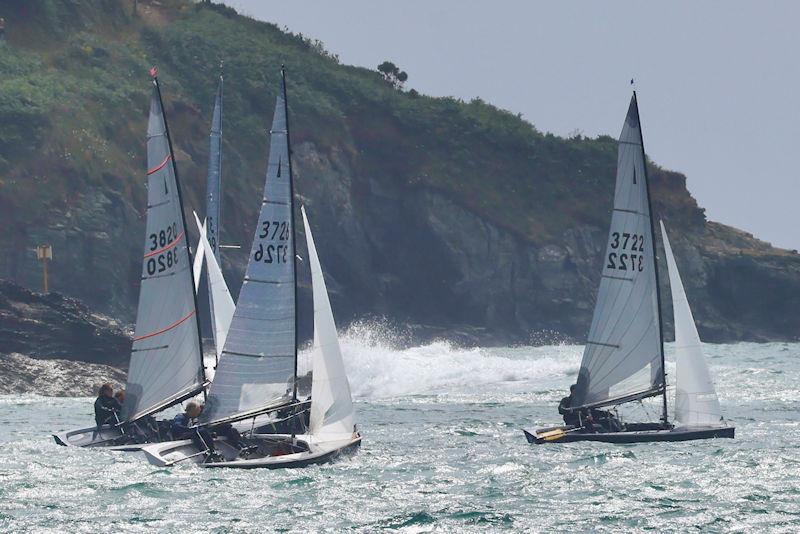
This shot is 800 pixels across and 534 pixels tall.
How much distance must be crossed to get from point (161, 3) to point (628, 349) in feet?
266

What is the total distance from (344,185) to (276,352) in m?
66.7

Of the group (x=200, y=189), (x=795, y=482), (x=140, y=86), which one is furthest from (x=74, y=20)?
(x=795, y=482)

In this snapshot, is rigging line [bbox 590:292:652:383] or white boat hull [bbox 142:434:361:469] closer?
white boat hull [bbox 142:434:361:469]

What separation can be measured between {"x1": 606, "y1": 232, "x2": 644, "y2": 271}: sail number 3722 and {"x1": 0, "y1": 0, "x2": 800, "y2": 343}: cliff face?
141 ft

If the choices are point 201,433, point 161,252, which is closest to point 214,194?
point 161,252

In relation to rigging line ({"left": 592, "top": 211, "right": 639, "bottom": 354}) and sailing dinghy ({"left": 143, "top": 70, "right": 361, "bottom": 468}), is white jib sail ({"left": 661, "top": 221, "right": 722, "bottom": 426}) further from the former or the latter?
sailing dinghy ({"left": 143, "top": 70, "right": 361, "bottom": 468})

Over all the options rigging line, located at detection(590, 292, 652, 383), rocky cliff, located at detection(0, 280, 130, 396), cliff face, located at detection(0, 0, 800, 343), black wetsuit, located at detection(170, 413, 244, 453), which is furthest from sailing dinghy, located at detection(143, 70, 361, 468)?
cliff face, located at detection(0, 0, 800, 343)

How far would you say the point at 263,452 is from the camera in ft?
97.5

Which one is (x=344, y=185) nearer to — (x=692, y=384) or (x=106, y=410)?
(x=692, y=384)

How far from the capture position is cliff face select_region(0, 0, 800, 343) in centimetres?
7825

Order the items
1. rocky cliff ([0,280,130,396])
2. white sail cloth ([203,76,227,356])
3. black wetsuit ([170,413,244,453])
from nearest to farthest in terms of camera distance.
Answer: black wetsuit ([170,413,244,453]) < white sail cloth ([203,76,227,356]) < rocky cliff ([0,280,130,396])

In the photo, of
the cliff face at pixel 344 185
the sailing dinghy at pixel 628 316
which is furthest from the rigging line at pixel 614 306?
the cliff face at pixel 344 185

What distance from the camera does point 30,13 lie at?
9456 centimetres

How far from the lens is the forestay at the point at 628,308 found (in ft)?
116
